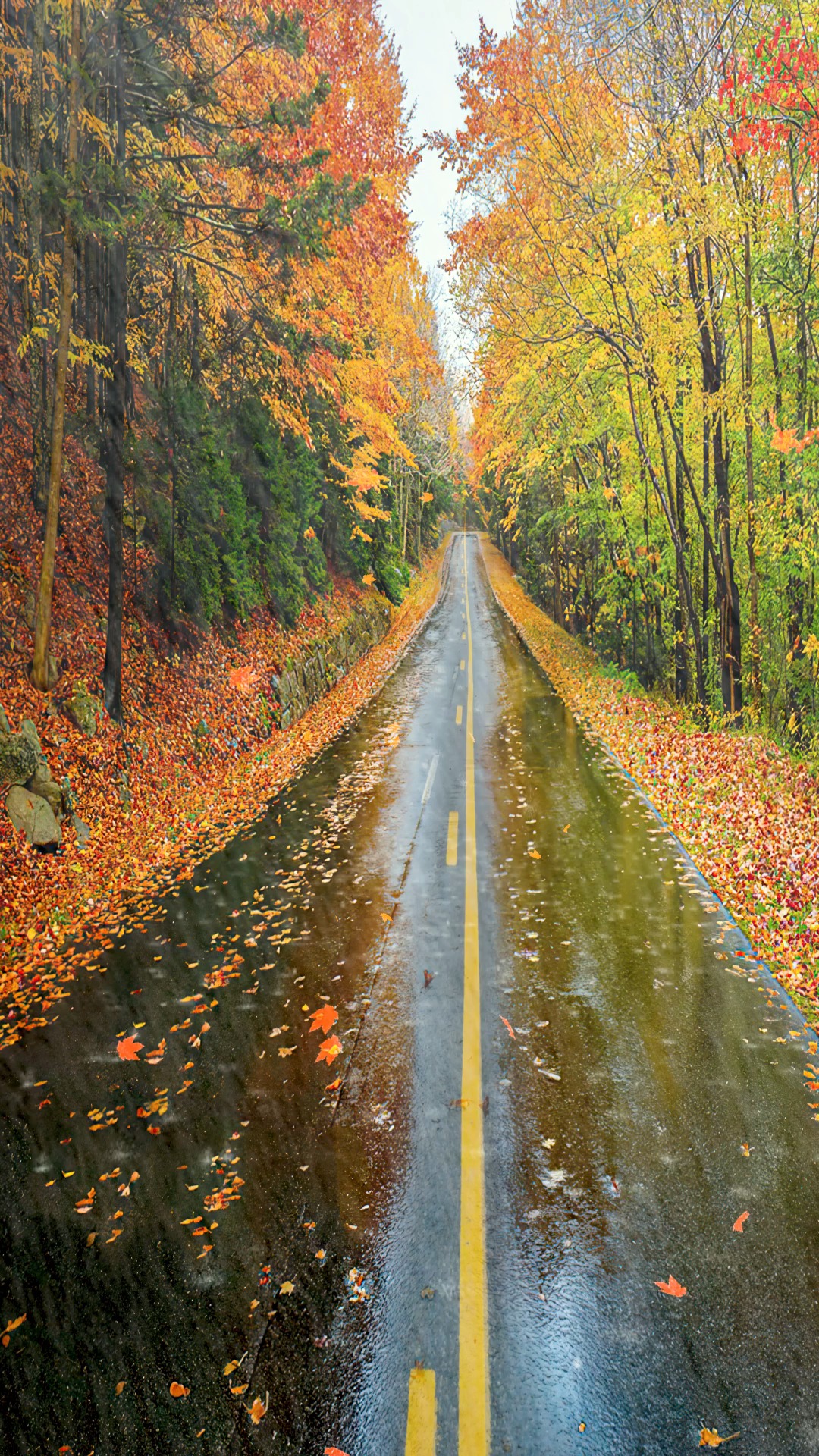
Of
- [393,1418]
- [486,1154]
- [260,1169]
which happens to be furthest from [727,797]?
[393,1418]

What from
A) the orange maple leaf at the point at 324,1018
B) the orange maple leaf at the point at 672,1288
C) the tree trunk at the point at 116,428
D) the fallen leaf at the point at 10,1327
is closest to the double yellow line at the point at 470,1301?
the orange maple leaf at the point at 672,1288

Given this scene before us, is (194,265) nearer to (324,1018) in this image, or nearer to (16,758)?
(16,758)

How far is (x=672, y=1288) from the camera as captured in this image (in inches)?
138

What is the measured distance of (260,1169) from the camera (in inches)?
171

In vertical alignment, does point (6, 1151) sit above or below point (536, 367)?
below

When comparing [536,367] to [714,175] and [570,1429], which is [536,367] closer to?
[714,175]

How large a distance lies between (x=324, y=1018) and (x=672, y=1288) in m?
2.96

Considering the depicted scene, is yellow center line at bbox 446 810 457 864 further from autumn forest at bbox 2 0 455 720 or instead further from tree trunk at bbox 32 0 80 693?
tree trunk at bbox 32 0 80 693

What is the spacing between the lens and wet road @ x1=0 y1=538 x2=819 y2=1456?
3.09 m

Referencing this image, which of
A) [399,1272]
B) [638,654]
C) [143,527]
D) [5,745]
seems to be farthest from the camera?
[638,654]

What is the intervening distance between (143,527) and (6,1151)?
34.5ft

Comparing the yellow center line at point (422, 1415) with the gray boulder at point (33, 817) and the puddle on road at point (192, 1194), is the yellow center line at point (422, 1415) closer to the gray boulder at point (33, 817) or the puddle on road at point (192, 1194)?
the puddle on road at point (192, 1194)

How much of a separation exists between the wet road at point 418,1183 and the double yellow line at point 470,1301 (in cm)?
1

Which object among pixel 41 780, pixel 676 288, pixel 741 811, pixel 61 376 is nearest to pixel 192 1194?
pixel 41 780
